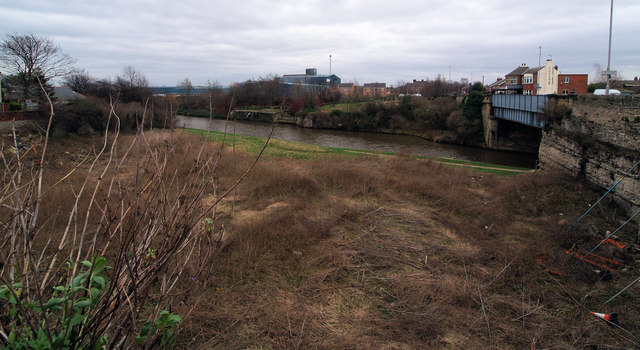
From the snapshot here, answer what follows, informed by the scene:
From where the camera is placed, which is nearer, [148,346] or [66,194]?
[148,346]

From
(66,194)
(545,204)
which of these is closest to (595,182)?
(545,204)

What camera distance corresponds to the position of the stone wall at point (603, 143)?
1266 centimetres

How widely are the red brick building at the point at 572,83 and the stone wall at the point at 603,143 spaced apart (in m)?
16.3

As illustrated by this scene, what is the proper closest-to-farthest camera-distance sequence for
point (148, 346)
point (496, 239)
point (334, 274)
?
point (148, 346) < point (334, 274) < point (496, 239)

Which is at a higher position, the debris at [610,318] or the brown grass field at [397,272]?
the brown grass field at [397,272]

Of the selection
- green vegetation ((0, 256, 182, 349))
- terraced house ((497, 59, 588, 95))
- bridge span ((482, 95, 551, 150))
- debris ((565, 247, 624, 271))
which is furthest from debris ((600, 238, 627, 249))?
terraced house ((497, 59, 588, 95))

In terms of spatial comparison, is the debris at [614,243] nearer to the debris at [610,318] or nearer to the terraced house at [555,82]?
the debris at [610,318]

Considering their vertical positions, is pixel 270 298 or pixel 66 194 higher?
pixel 66 194

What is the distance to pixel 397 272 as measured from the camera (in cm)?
746

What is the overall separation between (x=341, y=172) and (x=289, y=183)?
8.06ft

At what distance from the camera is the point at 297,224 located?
9.35 m

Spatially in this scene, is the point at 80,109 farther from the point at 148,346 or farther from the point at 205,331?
the point at 148,346

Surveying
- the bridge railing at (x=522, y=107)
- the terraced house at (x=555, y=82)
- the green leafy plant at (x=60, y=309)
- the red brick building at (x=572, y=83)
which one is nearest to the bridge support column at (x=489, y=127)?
the bridge railing at (x=522, y=107)

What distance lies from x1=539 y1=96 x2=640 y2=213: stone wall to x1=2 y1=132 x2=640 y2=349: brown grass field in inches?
47.7
